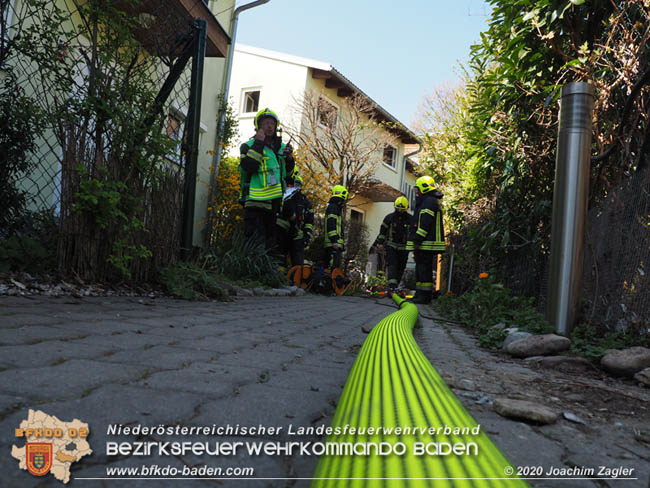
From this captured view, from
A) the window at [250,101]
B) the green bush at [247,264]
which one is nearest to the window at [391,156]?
the window at [250,101]

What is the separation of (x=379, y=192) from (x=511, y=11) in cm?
1661

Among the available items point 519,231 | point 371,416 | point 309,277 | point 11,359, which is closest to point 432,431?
point 371,416

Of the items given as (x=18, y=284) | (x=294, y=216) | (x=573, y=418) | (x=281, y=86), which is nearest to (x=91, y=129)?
(x=18, y=284)

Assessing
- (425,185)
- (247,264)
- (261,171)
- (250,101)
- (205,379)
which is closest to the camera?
(205,379)

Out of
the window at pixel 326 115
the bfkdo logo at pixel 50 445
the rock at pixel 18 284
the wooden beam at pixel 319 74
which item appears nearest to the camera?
the bfkdo logo at pixel 50 445

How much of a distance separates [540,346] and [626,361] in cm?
52

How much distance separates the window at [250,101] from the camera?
17.8 metres

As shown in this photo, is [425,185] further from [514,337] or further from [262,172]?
[514,337]

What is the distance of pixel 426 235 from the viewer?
25.8 ft

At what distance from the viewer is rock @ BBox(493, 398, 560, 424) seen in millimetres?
1545

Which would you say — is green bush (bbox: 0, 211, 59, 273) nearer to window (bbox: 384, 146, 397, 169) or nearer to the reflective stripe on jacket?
the reflective stripe on jacket

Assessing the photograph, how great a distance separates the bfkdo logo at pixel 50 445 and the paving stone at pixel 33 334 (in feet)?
3.02

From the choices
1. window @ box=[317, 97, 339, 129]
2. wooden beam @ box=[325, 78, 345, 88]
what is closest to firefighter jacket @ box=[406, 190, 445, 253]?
window @ box=[317, 97, 339, 129]

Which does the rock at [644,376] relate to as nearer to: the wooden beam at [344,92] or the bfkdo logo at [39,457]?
the bfkdo logo at [39,457]
